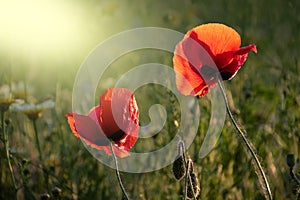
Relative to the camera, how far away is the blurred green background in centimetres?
232

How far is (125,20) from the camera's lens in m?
4.43

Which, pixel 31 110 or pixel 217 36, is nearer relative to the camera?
pixel 217 36

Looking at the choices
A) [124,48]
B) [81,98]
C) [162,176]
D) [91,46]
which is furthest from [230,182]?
[91,46]

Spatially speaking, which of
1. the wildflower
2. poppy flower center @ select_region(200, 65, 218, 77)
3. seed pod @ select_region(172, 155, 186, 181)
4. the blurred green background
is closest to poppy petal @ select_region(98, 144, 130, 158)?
seed pod @ select_region(172, 155, 186, 181)

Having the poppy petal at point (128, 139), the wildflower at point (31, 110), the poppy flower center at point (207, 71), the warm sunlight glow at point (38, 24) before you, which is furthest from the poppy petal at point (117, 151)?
the warm sunlight glow at point (38, 24)

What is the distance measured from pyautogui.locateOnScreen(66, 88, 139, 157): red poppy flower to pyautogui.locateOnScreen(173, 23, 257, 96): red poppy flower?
0.41 feet

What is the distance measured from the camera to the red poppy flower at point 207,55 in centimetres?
136

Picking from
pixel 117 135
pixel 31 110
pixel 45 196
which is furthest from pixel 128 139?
pixel 31 110

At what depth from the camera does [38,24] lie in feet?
12.0

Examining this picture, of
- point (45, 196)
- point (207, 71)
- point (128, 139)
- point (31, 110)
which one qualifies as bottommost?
point (45, 196)

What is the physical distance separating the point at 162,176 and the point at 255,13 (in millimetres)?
1653

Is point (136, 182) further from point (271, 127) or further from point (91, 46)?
point (91, 46)

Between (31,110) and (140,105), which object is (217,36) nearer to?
(31,110)

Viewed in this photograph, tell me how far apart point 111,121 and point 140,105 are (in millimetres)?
1494
